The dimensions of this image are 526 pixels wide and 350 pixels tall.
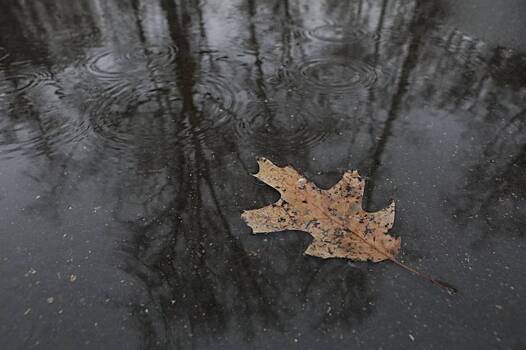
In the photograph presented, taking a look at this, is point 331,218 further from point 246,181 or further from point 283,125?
point 283,125

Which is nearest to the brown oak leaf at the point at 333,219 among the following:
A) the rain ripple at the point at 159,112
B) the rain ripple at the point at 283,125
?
the rain ripple at the point at 283,125

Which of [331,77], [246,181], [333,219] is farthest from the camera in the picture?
[331,77]

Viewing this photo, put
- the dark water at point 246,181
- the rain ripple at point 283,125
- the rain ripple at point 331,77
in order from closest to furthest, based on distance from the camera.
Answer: the dark water at point 246,181 < the rain ripple at point 283,125 < the rain ripple at point 331,77

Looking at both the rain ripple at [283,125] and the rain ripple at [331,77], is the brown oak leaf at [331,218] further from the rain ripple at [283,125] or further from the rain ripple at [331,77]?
the rain ripple at [331,77]

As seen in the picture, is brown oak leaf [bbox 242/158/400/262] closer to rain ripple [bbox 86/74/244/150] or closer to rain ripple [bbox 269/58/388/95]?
rain ripple [bbox 86/74/244/150]

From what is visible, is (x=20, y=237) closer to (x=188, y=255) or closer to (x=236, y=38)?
(x=188, y=255)

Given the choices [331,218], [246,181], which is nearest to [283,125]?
[246,181]
